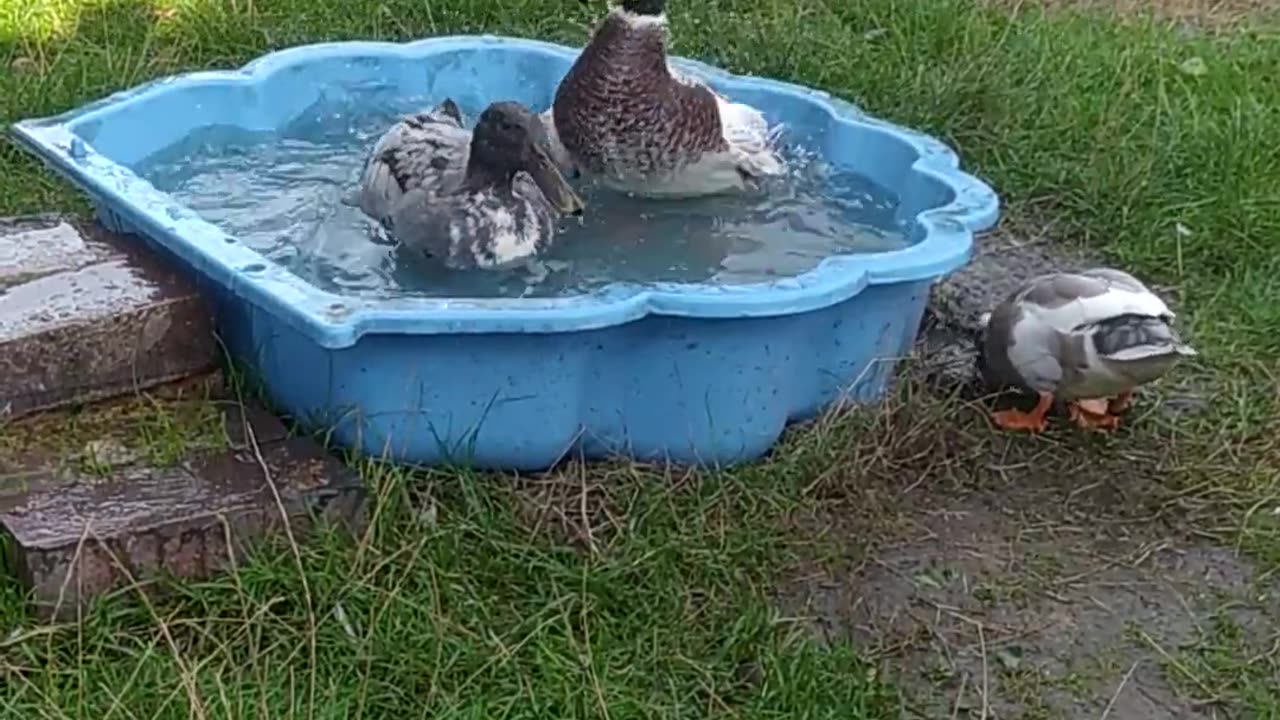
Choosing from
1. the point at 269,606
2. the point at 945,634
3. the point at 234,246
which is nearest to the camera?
the point at 269,606

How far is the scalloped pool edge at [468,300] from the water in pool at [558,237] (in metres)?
0.26

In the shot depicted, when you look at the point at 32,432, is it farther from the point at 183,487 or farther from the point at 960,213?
the point at 960,213

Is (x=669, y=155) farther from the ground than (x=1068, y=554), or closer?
farther from the ground

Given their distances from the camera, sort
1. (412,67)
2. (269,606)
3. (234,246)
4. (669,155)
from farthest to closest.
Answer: (412,67)
(669,155)
(234,246)
(269,606)

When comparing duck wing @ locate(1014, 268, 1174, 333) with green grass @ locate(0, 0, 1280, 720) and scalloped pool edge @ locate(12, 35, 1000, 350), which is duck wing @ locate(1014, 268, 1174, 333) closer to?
scalloped pool edge @ locate(12, 35, 1000, 350)

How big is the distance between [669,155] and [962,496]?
1.06 metres

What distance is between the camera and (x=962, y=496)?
345cm

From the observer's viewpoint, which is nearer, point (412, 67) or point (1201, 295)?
point (1201, 295)

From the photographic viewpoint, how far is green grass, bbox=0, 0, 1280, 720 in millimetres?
2721

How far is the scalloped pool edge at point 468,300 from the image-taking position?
2.99 metres

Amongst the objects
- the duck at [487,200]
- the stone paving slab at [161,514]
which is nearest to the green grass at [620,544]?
the stone paving slab at [161,514]

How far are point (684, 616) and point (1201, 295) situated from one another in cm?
188

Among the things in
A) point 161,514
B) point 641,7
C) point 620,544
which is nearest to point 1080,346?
point 620,544

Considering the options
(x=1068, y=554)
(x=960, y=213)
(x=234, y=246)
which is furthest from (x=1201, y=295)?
(x=234, y=246)
